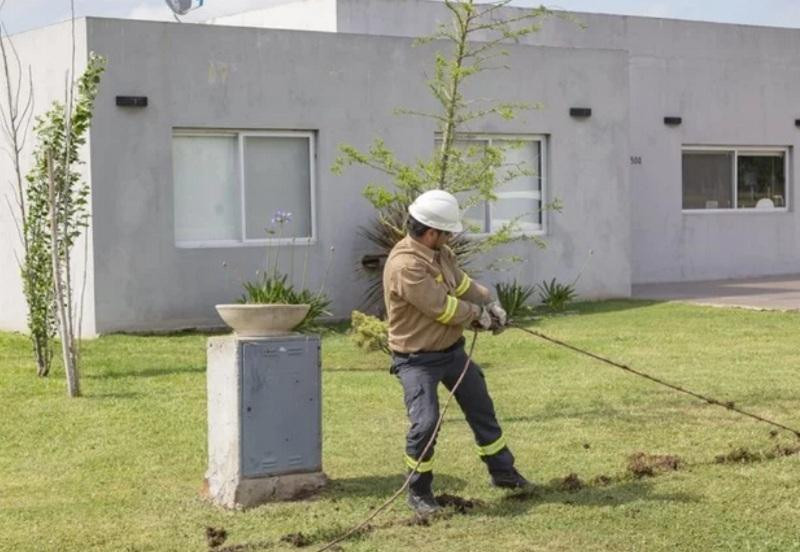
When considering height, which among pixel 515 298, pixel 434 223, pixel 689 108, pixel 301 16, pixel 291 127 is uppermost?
pixel 301 16

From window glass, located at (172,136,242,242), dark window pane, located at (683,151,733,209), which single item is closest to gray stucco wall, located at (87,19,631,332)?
window glass, located at (172,136,242,242)

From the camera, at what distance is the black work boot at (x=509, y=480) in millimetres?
9031

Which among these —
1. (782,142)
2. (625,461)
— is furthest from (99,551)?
(782,142)

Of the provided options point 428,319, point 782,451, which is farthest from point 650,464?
point 428,319

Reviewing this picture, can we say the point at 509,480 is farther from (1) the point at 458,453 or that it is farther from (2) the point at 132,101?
(2) the point at 132,101

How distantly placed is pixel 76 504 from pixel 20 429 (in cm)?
282

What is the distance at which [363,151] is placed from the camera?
64.2ft

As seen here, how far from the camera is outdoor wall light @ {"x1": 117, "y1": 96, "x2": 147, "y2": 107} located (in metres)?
17.8

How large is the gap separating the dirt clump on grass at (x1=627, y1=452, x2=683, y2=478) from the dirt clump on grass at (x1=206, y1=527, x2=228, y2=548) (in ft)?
9.17

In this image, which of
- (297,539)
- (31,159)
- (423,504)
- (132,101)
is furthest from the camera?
(31,159)

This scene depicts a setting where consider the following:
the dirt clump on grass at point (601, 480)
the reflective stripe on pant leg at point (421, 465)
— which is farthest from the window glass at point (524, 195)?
the reflective stripe on pant leg at point (421, 465)

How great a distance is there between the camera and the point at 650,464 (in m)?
9.64

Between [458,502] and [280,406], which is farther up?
[280,406]

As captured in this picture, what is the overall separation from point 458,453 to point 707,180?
16978mm
